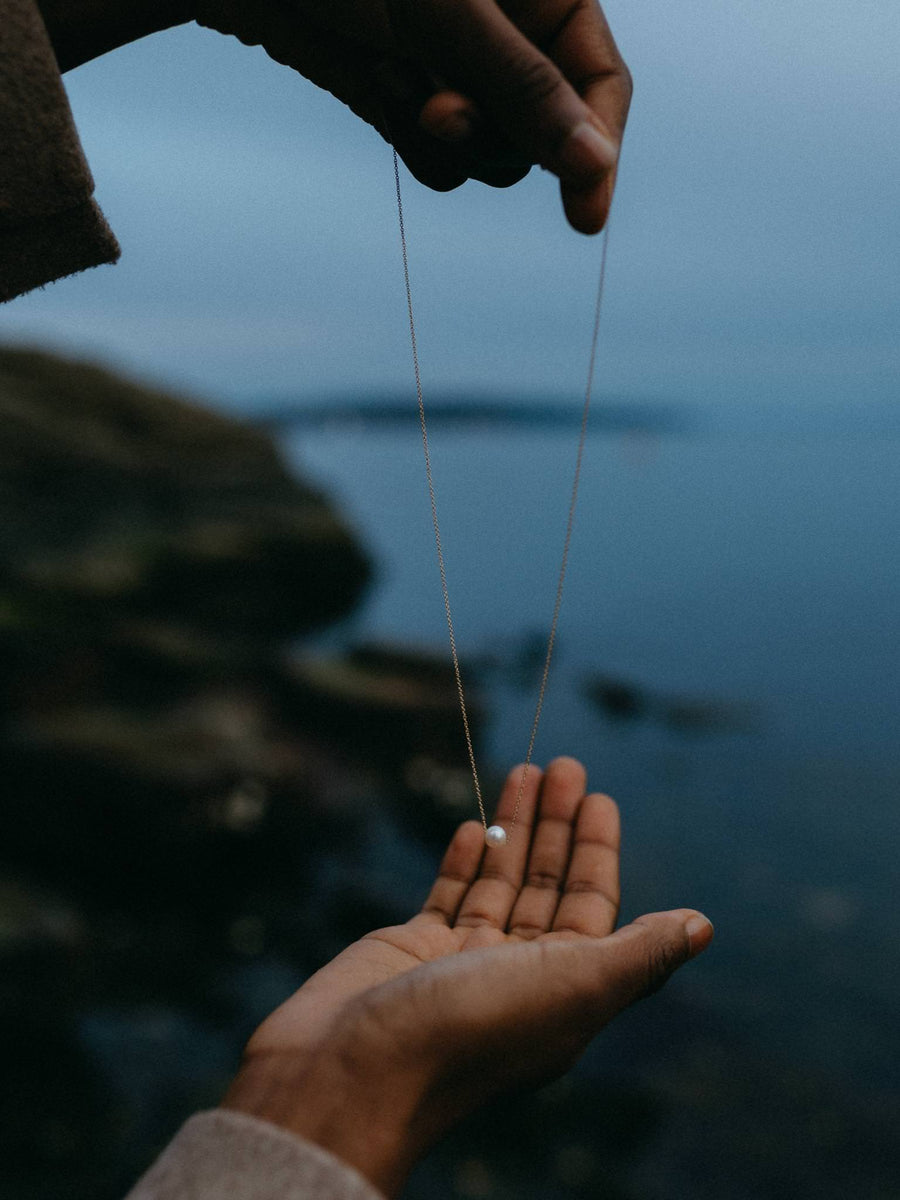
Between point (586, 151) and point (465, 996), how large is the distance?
6.64 ft

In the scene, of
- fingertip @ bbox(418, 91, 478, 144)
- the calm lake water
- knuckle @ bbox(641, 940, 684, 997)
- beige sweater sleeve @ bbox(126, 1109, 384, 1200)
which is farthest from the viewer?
the calm lake water

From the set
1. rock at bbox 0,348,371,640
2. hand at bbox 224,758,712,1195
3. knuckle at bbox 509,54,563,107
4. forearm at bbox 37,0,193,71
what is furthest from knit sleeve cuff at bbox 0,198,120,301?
rock at bbox 0,348,371,640

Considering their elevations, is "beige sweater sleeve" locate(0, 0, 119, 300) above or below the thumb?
above

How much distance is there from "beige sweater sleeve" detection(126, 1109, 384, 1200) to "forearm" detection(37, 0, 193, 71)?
265 cm

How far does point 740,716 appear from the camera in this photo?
89.9 ft

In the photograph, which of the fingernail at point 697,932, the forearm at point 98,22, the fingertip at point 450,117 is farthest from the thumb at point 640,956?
the forearm at point 98,22

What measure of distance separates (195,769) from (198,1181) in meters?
9.45

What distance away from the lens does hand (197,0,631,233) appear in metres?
2.13

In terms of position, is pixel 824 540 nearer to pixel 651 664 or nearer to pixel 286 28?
pixel 651 664

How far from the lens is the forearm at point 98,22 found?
2.45 m

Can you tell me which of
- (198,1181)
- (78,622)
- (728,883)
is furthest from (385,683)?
(198,1181)

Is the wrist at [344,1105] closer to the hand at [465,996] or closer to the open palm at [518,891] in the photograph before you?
the hand at [465,996]

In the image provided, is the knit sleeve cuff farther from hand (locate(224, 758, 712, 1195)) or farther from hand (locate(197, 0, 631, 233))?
hand (locate(224, 758, 712, 1195))

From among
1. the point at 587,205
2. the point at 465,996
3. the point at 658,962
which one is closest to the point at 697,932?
the point at 658,962
